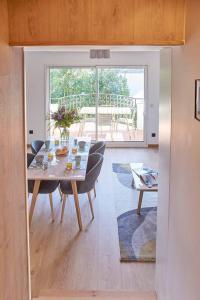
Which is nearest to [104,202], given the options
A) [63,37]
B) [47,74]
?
[63,37]

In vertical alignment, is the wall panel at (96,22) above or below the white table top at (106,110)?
above

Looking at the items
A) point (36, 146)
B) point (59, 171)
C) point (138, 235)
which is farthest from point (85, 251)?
point (36, 146)

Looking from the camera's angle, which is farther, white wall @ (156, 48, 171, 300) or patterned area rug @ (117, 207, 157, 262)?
patterned area rug @ (117, 207, 157, 262)

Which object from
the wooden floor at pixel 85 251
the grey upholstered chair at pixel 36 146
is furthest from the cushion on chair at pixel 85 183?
the grey upholstered chair at pixel 36 146

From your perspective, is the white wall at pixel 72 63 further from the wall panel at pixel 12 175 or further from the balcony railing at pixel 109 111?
the wall panel at pixel 12 175

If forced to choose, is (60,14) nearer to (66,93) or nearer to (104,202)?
(104,202)

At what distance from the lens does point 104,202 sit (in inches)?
250

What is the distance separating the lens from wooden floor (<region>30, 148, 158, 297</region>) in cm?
406

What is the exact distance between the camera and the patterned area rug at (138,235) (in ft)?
15.1

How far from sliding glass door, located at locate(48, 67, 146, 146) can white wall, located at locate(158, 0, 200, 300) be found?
24.7 ft

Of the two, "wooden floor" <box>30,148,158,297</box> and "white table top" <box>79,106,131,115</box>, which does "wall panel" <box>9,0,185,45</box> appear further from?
"white table top" <box>79,106,131,115</box>

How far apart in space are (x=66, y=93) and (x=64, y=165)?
16.8 ft

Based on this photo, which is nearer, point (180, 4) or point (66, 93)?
point (180, 4)

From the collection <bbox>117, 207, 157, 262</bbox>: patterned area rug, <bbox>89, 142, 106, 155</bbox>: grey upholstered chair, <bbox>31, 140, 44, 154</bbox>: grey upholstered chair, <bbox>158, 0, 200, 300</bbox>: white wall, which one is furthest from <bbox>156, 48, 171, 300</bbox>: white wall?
<bbox>31, 140, 44, 154</bbox>: grey upholstered chair
